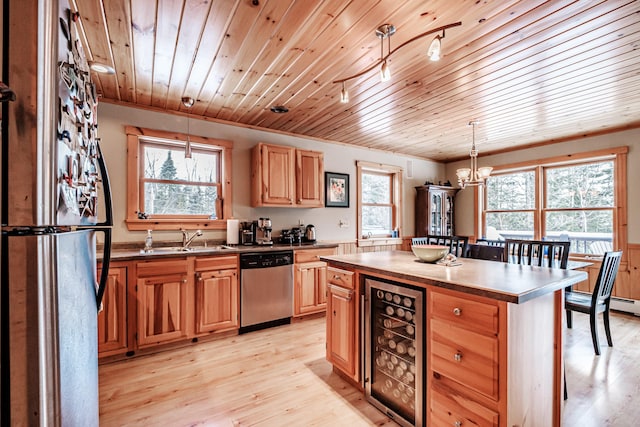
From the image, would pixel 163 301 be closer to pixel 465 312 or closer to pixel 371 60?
pixel 465 312

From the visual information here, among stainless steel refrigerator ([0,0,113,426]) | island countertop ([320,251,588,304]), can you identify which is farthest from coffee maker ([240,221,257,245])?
stainless steel refrigerator ([0,0,113,426])

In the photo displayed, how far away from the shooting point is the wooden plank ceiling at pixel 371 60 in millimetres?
1747

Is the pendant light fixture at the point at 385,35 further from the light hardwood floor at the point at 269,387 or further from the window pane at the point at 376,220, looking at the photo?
the window pane at the point at 376,220

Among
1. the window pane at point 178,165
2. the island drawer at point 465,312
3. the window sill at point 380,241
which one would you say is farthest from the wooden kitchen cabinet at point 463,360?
the window sill at point 380,241

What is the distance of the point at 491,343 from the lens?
1.36m

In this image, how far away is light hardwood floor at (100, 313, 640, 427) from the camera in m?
1.91

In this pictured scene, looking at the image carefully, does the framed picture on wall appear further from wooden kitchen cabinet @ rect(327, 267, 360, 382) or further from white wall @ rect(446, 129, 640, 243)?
white wall @ rect(446, 129, 640, 243)

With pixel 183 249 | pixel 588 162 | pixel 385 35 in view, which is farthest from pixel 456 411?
pixel 588 162

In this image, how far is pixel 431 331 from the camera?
1.64m

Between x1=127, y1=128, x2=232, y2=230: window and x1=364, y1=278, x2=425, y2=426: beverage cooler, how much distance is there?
2.39m

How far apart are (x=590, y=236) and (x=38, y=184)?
593cm

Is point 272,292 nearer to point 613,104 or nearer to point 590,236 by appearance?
point 613,104

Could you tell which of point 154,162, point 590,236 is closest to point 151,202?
point 154,162

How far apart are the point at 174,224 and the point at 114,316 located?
113cm
